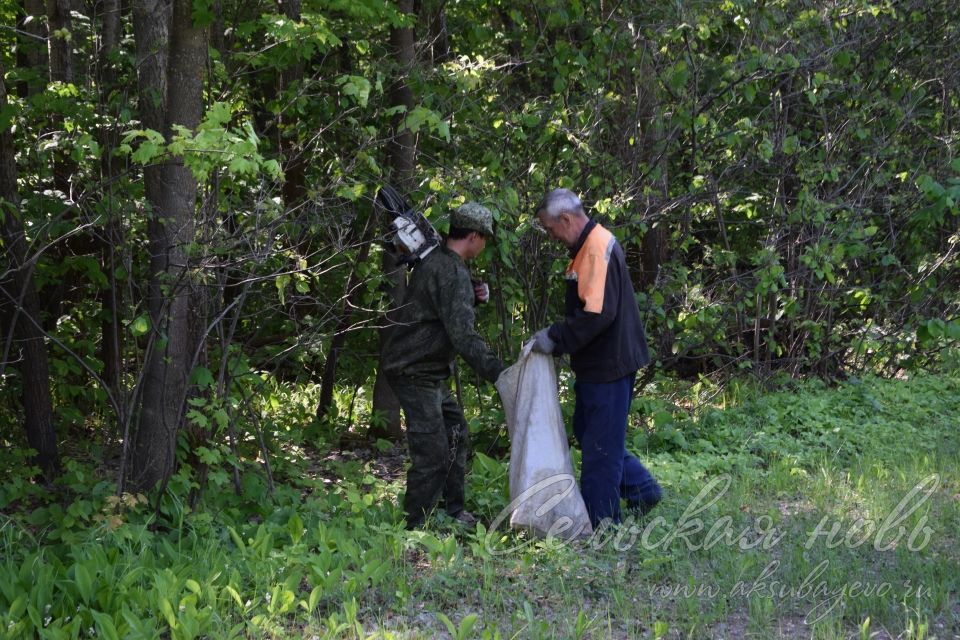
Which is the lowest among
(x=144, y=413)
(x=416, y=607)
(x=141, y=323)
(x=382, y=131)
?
(x=416, y=607)

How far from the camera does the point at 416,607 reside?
181 inches

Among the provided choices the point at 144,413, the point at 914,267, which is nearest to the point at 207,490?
the point at 144,413

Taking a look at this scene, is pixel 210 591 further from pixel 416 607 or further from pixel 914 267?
pixel 914 267

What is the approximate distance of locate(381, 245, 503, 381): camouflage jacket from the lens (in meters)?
5.46

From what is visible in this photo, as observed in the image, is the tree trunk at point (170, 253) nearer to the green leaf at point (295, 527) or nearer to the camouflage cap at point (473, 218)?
the green leaf at point (295, 527)

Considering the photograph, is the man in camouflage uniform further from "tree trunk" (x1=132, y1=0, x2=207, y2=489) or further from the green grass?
"tree trunk" (x1=132, y1=0, x2=207, y2=489)

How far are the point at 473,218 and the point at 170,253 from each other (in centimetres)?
179

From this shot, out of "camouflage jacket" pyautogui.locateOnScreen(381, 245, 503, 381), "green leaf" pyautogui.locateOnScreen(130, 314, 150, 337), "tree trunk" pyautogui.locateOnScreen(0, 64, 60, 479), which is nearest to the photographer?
"green leaf" pyautogui.locateOnScreen(130, 314, 150, 337)

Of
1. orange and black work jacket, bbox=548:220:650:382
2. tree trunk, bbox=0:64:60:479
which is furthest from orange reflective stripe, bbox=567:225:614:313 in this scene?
tree trunk, bbox=0:64:60:479

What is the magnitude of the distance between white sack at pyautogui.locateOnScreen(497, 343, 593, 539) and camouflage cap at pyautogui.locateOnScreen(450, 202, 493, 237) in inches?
30.1

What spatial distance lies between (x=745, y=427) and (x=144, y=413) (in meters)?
5.12

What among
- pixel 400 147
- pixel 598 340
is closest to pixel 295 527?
pixel 598 340

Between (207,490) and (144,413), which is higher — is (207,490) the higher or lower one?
the lower one

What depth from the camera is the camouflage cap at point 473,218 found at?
18.4 ft
